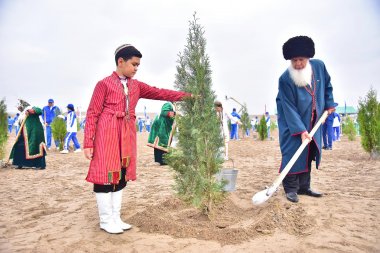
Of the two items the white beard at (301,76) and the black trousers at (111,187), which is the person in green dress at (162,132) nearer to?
the white beard at (301,76)

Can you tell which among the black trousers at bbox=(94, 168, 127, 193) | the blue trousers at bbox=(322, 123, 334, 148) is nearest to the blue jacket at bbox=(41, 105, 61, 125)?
the blue trousers at bbox=(322, 123, 334, 148)

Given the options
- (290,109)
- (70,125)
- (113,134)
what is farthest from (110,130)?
(70,125)

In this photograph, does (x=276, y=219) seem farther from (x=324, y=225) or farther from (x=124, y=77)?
(x=124, y=77)

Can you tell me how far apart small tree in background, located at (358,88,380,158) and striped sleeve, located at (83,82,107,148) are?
8016mm

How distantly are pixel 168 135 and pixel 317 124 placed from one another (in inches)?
193

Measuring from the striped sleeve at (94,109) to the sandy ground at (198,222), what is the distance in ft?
3.38

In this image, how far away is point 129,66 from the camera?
10.7ft

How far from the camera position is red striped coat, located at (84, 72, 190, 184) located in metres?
3.14

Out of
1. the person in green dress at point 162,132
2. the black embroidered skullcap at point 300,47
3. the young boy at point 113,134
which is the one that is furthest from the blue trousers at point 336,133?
the young boy at point 113,134

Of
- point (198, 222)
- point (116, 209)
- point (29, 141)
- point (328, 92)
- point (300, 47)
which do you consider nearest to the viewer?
point (116, 209)

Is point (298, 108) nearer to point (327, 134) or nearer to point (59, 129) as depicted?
point (327, 134)

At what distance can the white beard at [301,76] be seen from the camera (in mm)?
4184

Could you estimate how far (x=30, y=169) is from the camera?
28.1 ft

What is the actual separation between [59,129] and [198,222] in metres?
11.2
